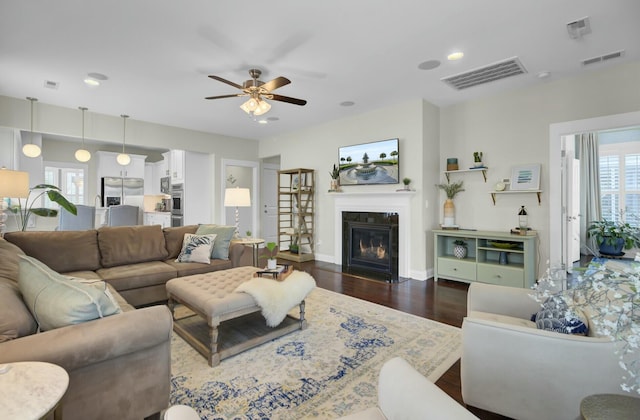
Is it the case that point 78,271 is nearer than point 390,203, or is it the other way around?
point 78,271

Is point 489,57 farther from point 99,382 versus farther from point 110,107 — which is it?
point 110,107

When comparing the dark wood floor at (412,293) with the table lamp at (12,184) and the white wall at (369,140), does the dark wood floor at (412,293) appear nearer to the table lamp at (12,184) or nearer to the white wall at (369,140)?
the white wall at (369,140)

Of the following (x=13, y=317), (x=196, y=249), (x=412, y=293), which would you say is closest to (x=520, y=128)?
(x=412, y=293)

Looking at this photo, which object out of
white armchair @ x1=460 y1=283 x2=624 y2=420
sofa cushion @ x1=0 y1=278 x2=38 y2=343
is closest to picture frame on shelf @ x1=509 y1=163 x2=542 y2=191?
white armchair @ x1=460 y1=283 x2=624 y2=420

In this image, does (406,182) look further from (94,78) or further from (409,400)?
(94,78)

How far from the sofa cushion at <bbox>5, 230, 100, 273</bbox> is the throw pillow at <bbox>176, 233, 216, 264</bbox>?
0.91 m

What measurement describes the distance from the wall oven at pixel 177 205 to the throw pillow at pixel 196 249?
3.17 m

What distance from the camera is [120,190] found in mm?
7551

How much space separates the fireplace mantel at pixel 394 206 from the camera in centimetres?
475

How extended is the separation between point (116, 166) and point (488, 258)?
27.4 ft

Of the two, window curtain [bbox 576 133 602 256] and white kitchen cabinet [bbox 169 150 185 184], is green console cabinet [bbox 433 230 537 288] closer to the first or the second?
window curtain [bbox 576 133 602 256]

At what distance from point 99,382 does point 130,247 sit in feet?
8.34

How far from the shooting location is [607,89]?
3.58 m

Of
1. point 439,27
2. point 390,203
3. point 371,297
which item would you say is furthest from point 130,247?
point 439,27
